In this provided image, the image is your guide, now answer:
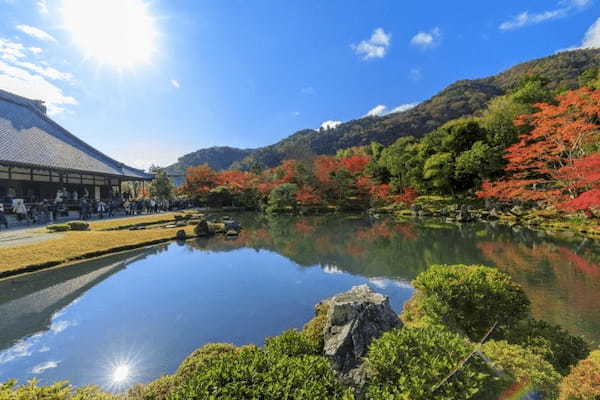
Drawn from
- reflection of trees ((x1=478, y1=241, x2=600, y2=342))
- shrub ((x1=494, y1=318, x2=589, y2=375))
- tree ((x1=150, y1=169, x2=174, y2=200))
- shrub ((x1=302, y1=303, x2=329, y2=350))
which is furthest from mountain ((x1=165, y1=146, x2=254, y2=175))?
shrub ((x1=494, y1=318, x2=589, y2=375))

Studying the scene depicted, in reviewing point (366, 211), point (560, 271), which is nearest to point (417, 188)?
point (366, 211)

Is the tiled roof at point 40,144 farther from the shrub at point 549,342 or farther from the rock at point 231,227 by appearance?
the shrub at point 549,342

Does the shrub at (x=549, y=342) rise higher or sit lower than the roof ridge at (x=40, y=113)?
lower

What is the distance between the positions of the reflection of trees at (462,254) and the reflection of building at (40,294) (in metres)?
4.23

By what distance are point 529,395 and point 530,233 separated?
1489 centimetres

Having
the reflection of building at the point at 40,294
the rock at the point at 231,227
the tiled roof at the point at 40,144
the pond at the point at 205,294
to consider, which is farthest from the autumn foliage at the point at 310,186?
the reflection of building at the point at 40,294

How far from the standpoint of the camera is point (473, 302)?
3.52m

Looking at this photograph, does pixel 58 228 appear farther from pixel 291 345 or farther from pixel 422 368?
pixel 422 368

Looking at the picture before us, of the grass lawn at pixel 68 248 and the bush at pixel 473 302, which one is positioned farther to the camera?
the grass lawn at pixel 68 248

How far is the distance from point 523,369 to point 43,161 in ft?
75.6

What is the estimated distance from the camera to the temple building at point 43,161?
51.0 feet

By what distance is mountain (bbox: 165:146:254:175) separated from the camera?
84125 mm

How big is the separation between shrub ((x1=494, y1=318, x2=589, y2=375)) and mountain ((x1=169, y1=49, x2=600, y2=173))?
125 ft

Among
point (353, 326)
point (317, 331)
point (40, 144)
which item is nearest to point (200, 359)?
point (317, 331)
